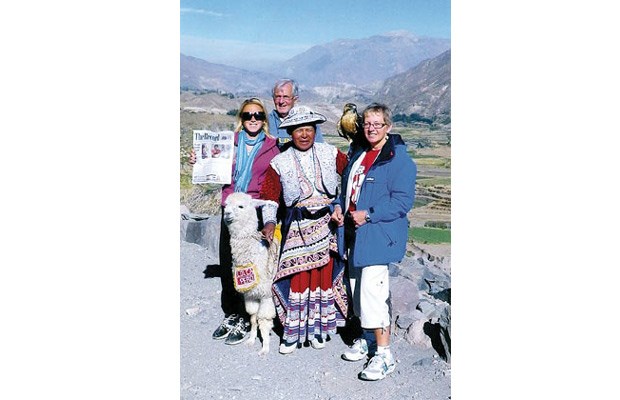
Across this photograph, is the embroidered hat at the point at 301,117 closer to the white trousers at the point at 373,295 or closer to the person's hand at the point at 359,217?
the person's hand at the point at 359,217

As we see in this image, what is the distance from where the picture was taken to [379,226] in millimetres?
4371

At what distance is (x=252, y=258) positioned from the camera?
15.0 feet

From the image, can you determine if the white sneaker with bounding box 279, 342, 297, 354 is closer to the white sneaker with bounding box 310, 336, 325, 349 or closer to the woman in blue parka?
the white sneaker with bounding box 310, 336, 325, 349

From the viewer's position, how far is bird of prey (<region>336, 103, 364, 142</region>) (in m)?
4.62

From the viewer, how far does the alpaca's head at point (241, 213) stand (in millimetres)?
4477

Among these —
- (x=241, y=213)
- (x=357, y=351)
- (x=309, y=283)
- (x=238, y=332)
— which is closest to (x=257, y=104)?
(x=241, y=213)

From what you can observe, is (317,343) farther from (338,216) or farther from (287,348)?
(338,216)

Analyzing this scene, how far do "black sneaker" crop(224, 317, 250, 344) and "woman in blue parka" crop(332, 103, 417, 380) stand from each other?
2.98 ft

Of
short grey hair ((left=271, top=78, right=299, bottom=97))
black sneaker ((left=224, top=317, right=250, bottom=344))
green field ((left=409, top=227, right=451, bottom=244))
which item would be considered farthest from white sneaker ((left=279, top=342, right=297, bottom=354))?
short grey hair ((left=271, top=78, right=299, bottom=97))

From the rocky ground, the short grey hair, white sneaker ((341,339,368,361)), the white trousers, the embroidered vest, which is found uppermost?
the short grey hair

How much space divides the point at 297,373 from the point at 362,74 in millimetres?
2348

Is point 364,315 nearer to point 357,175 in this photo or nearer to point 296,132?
point 357,175

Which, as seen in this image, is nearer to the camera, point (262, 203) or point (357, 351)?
point (262, 203)

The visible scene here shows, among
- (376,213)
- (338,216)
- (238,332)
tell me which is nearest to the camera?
(376,213)
